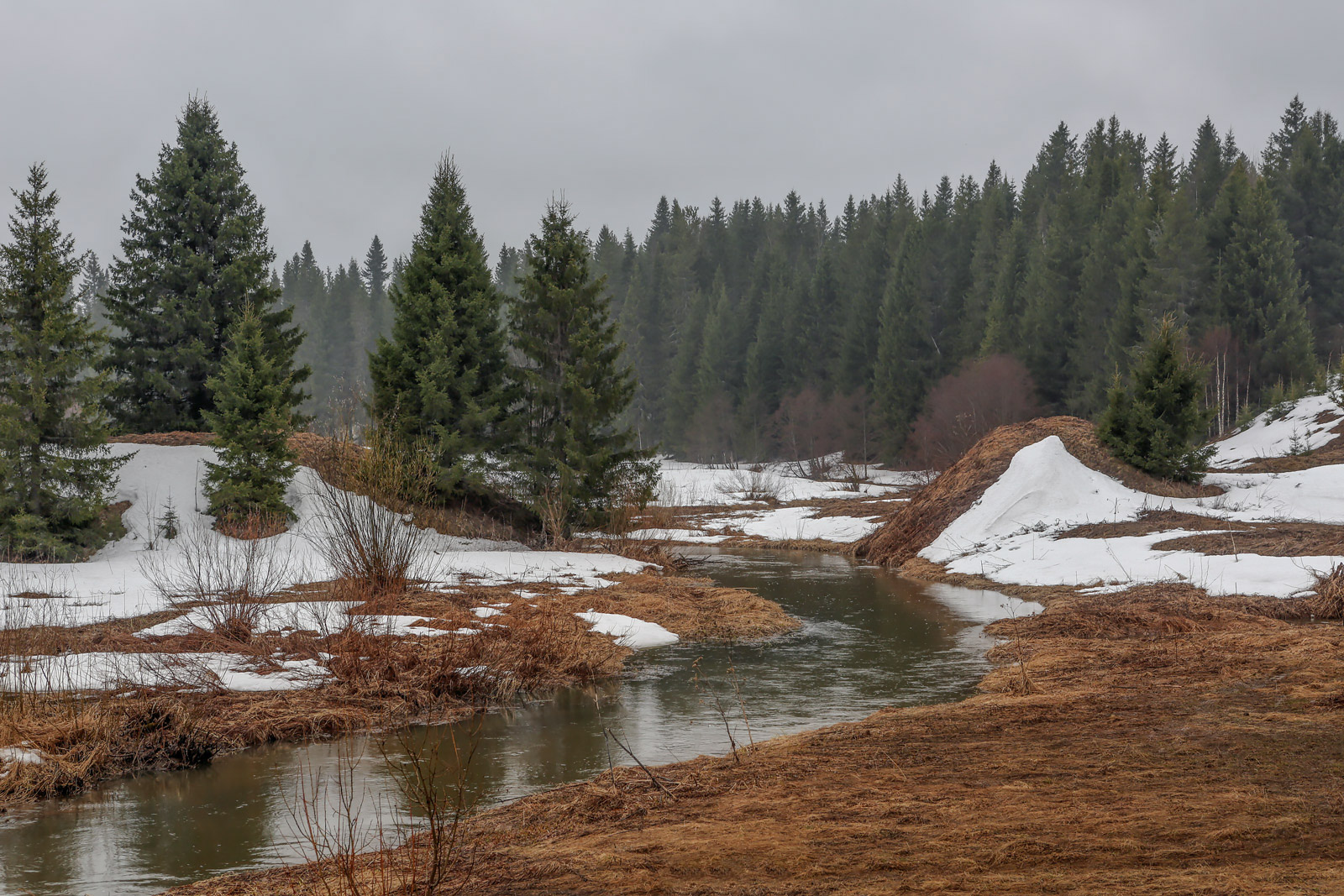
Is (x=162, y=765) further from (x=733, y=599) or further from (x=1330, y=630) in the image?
(x=1330, y=630)

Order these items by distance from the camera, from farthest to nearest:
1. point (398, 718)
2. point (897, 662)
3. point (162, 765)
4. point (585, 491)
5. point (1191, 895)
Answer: point (585, 491) → point (897, 662) → point (398, 718) → point (162, 765) → point (1191, 895)

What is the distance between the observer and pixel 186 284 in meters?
26.9

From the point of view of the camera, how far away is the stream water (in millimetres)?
6609

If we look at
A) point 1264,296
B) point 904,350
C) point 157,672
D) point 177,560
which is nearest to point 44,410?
point 177,560

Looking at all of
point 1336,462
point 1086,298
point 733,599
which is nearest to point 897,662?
point 733,599

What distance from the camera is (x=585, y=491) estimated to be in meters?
22.0

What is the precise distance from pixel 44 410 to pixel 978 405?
42.5 metres

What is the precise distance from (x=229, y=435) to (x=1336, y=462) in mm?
26389

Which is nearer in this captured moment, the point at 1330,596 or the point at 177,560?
the point at 1330,596

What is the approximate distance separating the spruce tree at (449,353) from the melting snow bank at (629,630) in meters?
8.51

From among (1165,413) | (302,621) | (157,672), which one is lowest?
(157,672)

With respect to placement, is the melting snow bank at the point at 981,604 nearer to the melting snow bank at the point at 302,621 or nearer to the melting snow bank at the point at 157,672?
the melting snow bank at the point at 302,621

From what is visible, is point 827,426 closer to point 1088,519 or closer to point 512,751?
point 1088,519

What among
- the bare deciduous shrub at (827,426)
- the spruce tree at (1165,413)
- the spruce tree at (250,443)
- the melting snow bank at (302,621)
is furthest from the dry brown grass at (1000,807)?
the bare deciduous shrub at (827,426)
